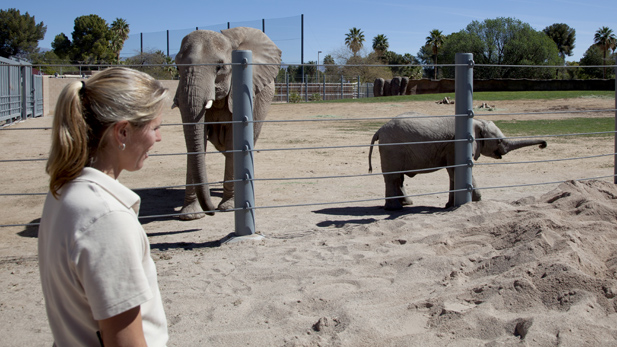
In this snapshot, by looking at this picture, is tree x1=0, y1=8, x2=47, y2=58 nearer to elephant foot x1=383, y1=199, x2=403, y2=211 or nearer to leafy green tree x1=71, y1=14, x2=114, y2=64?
leafy green tree x1=71, y1=14, x2=114, y2=64

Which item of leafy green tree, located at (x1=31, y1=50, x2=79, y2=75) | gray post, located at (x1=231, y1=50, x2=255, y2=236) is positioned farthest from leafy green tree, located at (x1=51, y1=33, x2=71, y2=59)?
gray post, located at (x1=231, y1=50, x2=255, y2=236)

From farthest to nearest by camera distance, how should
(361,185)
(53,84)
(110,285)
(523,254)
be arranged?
(53,84), (361,185), (523,254), (110,285)

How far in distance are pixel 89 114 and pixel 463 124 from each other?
4.83 metres

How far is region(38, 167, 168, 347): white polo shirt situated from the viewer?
1.22 meters

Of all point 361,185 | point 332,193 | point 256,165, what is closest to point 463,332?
point 332,193

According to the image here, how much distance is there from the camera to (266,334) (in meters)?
3.04

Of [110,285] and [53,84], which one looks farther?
[53,84]

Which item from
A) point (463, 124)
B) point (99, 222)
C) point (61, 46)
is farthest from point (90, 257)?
point (61, 46)

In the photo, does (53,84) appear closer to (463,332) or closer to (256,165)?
(256,165)

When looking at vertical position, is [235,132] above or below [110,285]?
above

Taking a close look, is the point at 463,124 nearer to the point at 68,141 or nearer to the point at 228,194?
the point at 228,194

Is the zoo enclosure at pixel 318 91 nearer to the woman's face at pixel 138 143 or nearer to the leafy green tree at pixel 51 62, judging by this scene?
the leafy green tree at pixel 51 62

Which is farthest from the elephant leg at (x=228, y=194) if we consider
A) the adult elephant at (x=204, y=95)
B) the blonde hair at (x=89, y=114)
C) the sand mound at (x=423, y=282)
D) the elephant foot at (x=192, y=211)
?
the blonde hair at (x=89, y=114)

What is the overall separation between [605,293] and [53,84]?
1211 inches
